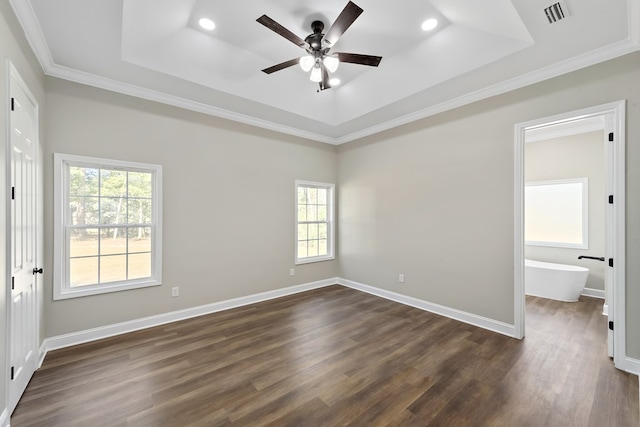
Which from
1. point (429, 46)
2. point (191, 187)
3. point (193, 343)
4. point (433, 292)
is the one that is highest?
point (429, 46)

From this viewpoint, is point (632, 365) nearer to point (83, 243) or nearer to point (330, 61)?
point (330, 61)

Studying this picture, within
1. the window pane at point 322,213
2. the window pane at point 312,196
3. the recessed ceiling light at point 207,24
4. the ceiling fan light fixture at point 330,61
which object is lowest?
the window pane at point 322,213

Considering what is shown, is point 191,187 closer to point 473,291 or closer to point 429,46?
point 429,46

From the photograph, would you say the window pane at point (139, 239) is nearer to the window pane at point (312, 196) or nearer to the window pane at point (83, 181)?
the window pane at point (83, 181)

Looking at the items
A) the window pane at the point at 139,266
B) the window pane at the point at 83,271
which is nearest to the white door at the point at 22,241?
the window pane at the point at 83,271

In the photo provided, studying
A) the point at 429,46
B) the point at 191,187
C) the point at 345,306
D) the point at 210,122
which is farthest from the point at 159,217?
the point at 429,46

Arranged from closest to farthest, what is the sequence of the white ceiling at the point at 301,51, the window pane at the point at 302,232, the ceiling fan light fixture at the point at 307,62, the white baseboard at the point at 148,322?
the white ceiling at the point at 301,51 → the ceiling fan light fixture at the point at 307,62 → the white baseboard at the point at 148,322 → the window pane at the point at 302,232

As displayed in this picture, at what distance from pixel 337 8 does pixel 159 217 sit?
126 inches

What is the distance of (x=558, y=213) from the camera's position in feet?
16.3

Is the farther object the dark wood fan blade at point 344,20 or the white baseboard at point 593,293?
the white baseboard at point 593,293

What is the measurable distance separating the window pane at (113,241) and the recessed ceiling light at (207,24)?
8.42 ft

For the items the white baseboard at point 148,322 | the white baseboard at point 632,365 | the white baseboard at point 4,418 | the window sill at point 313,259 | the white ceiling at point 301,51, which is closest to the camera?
the white baseboard at point 4,418

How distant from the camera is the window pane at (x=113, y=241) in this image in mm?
3199

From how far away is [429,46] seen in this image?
315 centimetres
